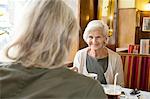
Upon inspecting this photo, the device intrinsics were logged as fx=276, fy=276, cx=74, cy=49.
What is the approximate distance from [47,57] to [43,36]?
79 millimetres

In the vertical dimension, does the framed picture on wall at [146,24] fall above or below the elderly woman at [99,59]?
above

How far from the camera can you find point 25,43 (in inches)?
40.6

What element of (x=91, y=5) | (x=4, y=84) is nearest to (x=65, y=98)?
(x=4, y=84)

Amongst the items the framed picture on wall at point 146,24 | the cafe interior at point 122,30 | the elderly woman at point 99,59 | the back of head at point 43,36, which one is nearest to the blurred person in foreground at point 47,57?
the back of head at point 43,36

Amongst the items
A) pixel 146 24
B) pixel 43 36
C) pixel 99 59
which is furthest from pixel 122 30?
pixel 43 36

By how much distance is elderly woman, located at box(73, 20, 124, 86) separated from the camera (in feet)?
8.02

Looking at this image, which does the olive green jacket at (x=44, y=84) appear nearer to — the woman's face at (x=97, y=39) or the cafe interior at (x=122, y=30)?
the cafe interior at (x=122, y=30)

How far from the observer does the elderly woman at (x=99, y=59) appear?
8.02ft

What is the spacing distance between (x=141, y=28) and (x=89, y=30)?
6.36m

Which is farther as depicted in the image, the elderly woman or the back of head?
the elderly woman

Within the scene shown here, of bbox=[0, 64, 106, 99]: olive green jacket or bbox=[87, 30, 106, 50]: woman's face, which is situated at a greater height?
bbox=[87, 30, 106, 50]: woman's face

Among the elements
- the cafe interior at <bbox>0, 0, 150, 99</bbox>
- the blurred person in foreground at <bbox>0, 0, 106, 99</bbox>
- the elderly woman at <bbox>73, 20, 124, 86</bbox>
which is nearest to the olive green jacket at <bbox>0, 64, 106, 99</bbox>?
the blurred person in foreground at <bbox>0, 0, 106, 99</bbox>

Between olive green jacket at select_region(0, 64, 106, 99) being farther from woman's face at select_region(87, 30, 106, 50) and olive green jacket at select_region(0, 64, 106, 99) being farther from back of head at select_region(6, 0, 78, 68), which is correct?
woman's face at select_region(87, 30, 106, 50)

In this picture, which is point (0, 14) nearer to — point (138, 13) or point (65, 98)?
point (65, 98)
